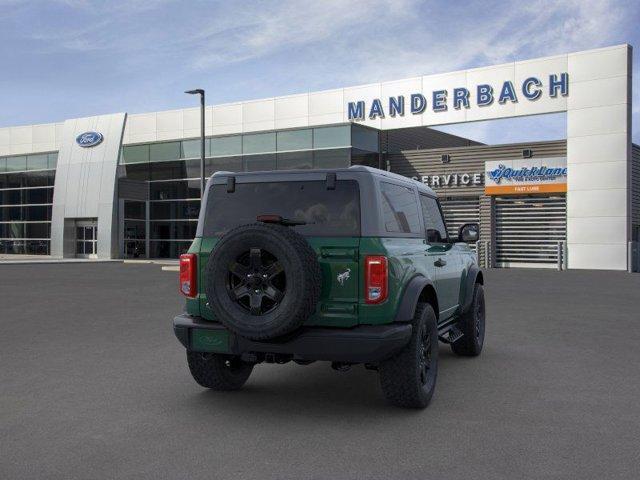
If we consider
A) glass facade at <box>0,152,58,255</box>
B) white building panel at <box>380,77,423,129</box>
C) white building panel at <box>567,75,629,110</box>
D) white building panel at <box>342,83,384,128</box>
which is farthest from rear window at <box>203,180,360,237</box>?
glass facade at <box>0,152,58,255</box>

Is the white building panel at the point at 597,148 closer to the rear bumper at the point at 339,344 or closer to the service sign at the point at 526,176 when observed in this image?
the service sign at the point at 526,176

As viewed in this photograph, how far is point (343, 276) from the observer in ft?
16.6

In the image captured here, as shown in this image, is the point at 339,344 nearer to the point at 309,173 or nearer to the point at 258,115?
the point at 309,173

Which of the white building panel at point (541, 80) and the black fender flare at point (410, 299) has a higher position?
the white building panel at point (541, 80)

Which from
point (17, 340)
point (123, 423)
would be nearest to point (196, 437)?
point (123, 423)

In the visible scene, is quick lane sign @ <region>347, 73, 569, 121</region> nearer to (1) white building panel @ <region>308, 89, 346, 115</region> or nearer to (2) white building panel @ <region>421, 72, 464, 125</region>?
(2) white building panel @ <region>421, 72, 464, 125</region>

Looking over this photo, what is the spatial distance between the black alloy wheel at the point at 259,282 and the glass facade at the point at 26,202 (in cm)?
3772

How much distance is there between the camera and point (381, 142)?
1245 inches

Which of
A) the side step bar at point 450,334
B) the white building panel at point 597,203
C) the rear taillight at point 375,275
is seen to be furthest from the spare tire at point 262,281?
the white building panel at point 597,203

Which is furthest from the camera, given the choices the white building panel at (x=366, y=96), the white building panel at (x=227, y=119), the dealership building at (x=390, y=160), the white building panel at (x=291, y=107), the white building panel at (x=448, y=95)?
the white building panel at (x=227, y=119)

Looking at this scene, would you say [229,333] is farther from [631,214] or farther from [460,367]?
[631,214]

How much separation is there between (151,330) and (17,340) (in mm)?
1799

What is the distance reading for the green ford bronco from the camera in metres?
4.92

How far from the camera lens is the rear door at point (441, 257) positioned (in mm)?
Result: 6391
